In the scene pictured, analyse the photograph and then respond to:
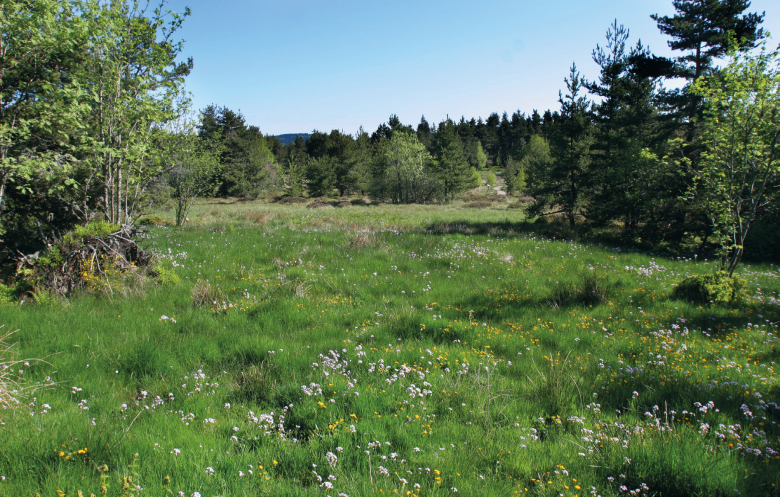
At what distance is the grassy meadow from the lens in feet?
9.87

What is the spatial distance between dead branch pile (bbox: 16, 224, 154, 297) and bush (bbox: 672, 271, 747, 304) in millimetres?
12625

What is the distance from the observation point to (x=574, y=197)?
19875 millimetres

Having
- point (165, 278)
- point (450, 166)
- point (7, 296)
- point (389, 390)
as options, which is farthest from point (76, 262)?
point (450, 166)

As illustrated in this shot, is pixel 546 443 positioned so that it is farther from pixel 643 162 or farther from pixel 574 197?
pixel 574 197

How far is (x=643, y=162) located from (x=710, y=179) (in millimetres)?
7555

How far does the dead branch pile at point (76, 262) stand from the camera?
7.00 m

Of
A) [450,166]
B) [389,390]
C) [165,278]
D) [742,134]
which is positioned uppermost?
[450,166]

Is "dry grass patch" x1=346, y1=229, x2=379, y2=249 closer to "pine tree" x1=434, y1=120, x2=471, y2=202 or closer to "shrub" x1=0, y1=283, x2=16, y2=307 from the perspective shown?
"shrub" x1=0, y1=283, x2=16, y2=307

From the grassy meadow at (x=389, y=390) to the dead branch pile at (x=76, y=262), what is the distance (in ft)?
2.05

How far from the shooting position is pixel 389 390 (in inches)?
173

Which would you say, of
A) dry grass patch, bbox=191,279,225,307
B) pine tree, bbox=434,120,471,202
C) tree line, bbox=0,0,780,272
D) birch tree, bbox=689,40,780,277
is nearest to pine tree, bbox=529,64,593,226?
tree line, bbox=0,0,780,272

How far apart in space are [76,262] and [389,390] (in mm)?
7189

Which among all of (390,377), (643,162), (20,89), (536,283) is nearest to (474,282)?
(536,283)

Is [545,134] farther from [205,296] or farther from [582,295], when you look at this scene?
[205,296]
